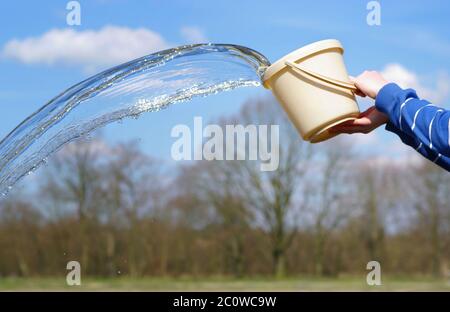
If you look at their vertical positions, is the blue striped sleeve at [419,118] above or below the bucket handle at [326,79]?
below

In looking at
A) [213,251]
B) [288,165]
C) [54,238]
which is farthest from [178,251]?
[288,165]

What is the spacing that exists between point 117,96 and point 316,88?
1467mm

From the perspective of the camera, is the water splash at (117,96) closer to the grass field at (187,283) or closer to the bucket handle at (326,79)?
A: the bucket handle at (326,79)

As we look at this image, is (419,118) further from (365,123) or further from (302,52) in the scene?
(302,52)

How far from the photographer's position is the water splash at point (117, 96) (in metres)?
3.30

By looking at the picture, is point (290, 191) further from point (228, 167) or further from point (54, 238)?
point (54, 238)

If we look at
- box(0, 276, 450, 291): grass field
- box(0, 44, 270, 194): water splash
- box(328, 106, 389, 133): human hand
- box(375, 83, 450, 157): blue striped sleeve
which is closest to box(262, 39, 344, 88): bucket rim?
box(328, 106, 389, 133): human hand

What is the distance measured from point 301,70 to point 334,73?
113mm

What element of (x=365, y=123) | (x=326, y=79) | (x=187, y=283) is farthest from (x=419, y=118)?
(x=187, y=283)

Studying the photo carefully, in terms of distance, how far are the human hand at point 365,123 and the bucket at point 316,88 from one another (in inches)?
1.0

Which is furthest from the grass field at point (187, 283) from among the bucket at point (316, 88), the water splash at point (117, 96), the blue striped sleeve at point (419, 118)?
the blue striped sleeve at point (419, 118)

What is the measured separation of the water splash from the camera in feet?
10.8

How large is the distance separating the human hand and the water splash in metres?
0.90

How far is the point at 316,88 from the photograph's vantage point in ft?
7.72
